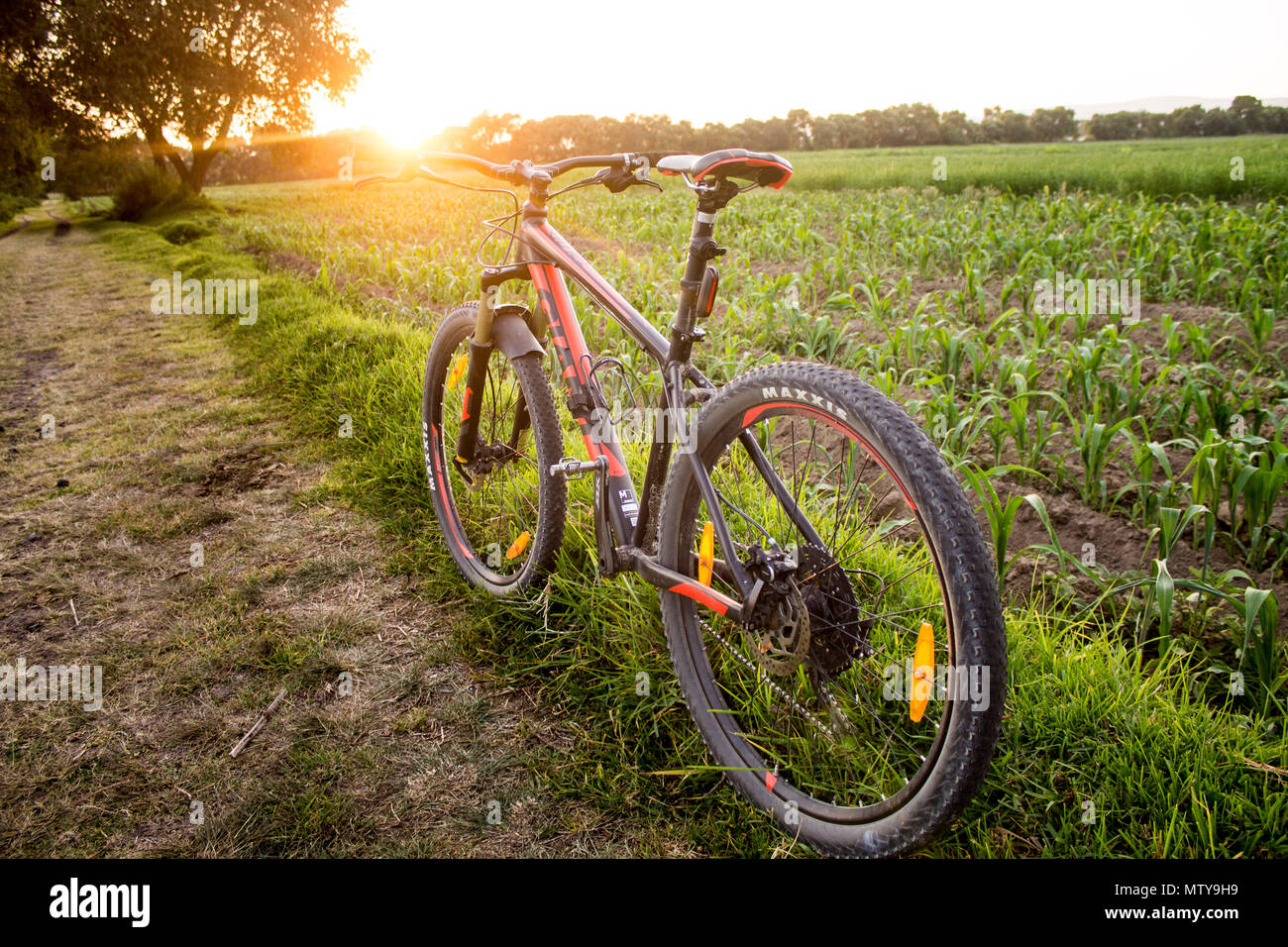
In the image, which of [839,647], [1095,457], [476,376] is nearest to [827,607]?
[839,647]

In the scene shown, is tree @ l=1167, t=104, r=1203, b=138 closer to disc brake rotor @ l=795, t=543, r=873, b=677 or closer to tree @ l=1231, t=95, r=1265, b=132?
tree @ l=1231, t=95, r=1265, b=132

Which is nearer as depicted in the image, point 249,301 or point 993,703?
point 993,703

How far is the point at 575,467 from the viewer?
2.43m

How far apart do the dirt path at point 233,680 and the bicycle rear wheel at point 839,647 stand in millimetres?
482

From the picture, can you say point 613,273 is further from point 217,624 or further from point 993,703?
point 993,703

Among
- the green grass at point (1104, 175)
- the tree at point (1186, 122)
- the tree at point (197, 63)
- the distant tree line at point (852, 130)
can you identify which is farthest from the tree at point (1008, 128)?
the tree at point (197, 63)

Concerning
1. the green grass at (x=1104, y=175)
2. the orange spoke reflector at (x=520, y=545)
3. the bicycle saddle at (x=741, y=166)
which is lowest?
the orange spoke reflector at (x=520, y=545)

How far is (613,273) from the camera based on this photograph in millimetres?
7391

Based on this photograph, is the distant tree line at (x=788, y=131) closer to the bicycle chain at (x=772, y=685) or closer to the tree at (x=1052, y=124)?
the tree at (x=1052, y=124)

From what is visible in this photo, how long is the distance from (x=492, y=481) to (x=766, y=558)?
1.85 metres

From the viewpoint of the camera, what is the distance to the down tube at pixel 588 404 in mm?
2303

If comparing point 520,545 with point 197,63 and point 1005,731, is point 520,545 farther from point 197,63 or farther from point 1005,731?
point 197,63

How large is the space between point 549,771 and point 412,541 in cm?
162
